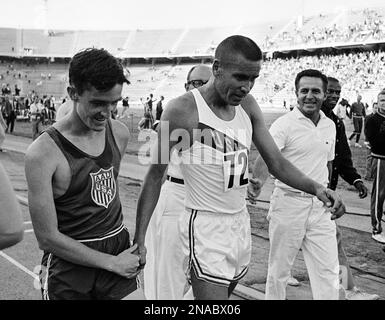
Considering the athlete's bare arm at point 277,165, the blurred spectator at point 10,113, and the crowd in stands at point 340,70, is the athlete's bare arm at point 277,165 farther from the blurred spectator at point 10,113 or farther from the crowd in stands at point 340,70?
the crowd in stands at point 340,70

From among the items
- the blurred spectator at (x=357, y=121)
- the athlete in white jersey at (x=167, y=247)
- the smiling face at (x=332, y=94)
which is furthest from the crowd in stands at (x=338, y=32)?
the athlete in white jersey at (x=167, y=247)

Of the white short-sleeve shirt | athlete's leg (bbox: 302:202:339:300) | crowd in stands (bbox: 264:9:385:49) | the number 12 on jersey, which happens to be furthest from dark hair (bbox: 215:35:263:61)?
crowd in stands (bbox: 264:9:385:49)

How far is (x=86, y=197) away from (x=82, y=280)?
0.38 meters

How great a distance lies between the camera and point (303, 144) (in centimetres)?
427

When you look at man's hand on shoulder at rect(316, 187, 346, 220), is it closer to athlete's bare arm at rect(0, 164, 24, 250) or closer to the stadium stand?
athlete's bare arm at rect(0, 164, 24, 250)

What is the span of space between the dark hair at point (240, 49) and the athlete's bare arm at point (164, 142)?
1.08 feet

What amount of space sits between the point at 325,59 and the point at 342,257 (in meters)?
52.2

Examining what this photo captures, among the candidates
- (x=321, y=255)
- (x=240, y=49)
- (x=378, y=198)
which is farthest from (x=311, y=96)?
(x=378, y=198)

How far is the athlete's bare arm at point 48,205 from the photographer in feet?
7.20

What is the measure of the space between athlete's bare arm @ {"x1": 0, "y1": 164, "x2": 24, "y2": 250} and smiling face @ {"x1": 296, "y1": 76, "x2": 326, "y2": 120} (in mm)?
→ 3288

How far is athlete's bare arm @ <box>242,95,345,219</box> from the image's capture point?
314 centimetres

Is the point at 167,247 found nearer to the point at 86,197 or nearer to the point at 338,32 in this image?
the point at 86,197

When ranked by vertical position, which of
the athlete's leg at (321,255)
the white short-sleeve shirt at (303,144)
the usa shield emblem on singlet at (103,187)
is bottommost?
the athlete's leg at (321,255)
